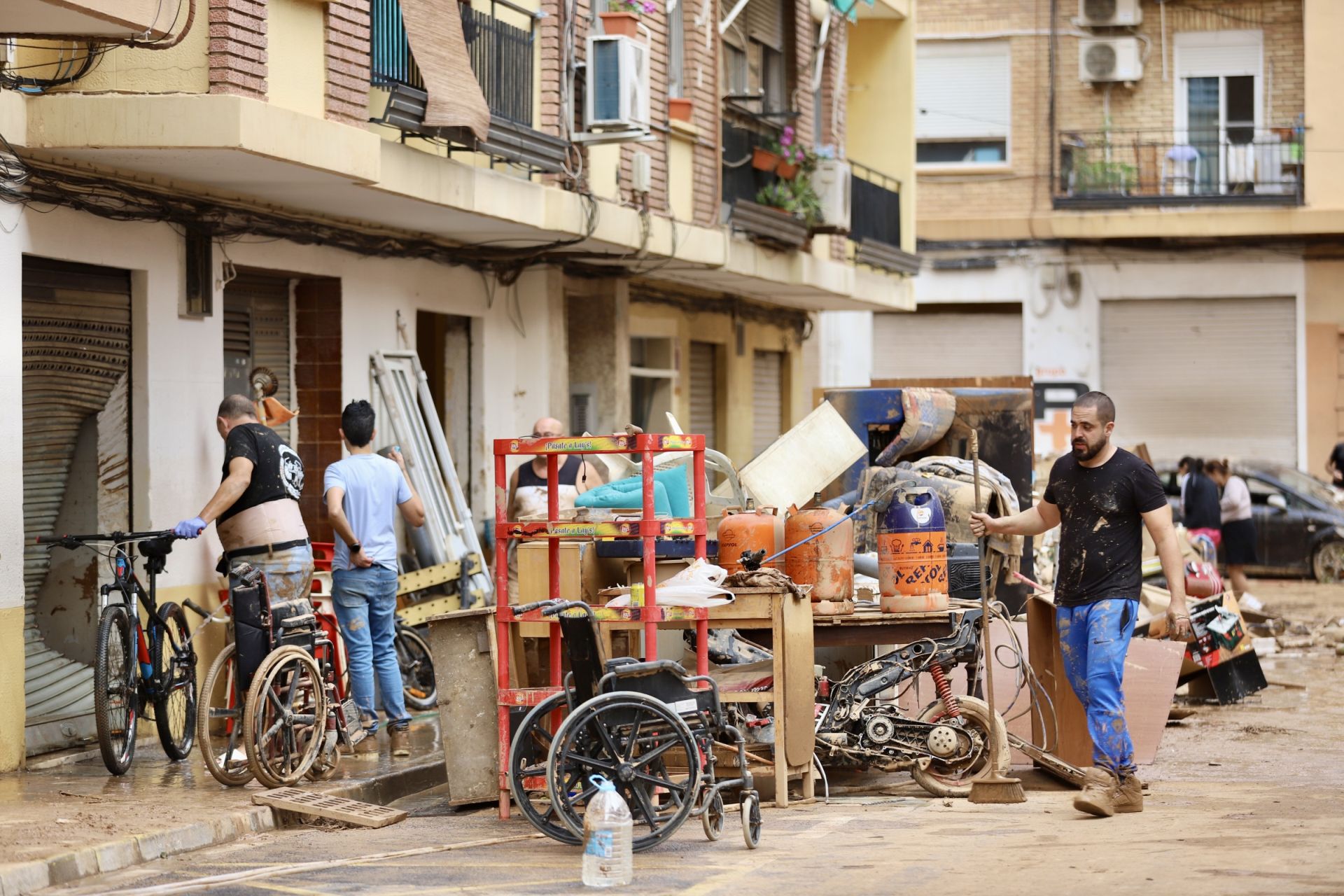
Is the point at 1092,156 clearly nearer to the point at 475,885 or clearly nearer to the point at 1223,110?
the point at 1223,110

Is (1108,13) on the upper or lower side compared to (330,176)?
upper

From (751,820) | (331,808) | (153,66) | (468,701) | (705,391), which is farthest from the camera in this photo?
(705,391)

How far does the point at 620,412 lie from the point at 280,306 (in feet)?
16.4

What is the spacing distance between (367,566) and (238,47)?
3.08 metres

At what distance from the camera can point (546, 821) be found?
812cm

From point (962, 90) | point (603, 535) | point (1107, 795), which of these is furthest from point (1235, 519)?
point (603, 535)

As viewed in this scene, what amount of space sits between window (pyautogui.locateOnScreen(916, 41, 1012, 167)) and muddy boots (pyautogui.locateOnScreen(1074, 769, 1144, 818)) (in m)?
23.2

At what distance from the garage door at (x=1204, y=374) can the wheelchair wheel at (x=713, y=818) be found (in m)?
23.0

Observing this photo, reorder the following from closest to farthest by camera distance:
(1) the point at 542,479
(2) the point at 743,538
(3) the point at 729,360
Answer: (2) the point at 743,538, (1) the point at 542,479, (3) the point at 729,360

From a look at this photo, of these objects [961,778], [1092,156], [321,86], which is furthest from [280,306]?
[1092,156]

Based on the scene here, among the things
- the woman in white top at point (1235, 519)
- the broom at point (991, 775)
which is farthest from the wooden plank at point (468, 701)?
the woman in white top at point (1235, 519)

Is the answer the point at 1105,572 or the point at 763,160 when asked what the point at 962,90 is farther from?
the point at 1105,572

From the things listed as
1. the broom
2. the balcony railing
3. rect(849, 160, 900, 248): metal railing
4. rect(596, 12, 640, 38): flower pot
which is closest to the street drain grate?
the broom

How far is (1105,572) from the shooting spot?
8.87m
